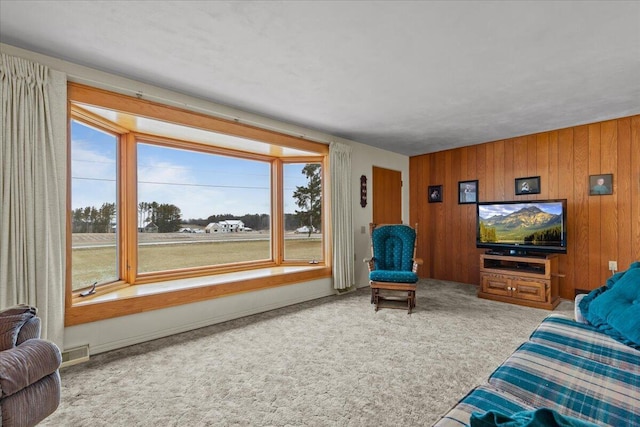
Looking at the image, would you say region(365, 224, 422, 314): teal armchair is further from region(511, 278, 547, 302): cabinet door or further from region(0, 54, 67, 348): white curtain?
region(0, 54, 67, 348): white curtain

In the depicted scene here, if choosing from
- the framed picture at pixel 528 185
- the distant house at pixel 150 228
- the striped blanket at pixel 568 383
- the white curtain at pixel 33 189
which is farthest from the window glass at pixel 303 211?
the striped blanket at pixel 568 383

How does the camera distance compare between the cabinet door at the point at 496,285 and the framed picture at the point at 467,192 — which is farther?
the framed picture at the point at 467,192

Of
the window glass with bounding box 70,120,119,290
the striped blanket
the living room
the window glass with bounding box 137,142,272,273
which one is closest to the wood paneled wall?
the living room

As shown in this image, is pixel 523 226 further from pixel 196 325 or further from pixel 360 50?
pixel 196 325

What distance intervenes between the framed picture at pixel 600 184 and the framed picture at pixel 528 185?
60cm

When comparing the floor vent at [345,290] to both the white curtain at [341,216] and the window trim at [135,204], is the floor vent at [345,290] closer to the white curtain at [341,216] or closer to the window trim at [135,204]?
the white curtain at [341,216]

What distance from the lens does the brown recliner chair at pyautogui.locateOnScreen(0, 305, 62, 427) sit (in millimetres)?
1231

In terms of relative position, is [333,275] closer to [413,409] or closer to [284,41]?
[413,409]

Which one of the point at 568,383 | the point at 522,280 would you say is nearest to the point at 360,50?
the point at 568,383

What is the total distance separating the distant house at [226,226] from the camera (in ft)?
13.4

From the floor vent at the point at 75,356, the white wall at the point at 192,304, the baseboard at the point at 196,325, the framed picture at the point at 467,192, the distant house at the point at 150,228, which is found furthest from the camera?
the framed picture at the point at 467,192

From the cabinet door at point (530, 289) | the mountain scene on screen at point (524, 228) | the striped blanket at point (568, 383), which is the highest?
the mountain scene on screen at point (524, 228)

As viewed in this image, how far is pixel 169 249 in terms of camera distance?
366 centimetres

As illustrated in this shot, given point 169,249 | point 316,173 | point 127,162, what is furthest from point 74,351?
point 316,173
